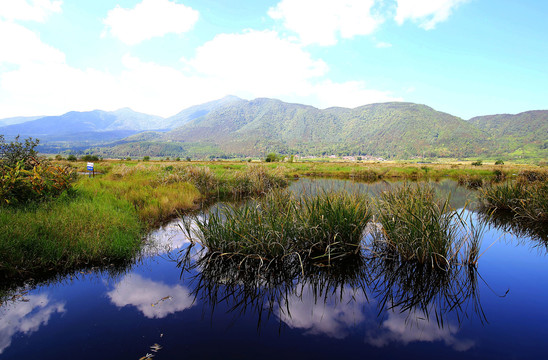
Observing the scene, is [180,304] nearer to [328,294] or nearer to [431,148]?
[328,294]

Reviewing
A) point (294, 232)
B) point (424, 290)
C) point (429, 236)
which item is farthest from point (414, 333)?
point (294, 232)

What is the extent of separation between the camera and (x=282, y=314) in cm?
450

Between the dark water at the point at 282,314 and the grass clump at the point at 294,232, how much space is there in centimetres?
49

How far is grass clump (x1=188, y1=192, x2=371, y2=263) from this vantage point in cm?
615

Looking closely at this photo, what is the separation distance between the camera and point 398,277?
5699 millimetres

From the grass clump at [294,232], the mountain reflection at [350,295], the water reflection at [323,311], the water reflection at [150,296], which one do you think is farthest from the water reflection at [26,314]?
the water reflection at [323,311]

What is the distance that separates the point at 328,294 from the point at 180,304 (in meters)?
2.79

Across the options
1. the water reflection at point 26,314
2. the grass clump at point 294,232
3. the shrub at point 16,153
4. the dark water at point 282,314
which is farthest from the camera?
the shrub at point 16,153

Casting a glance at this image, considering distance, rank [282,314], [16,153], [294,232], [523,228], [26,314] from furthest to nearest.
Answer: [523,228] < [16,153] < [294,232] < [282,314] < [26,314]

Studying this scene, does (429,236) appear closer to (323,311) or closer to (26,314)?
(323,311)

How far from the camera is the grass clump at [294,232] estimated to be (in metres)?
6.15

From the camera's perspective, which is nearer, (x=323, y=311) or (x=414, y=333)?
(x=414, y=333)

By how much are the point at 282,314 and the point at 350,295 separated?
4.81ft

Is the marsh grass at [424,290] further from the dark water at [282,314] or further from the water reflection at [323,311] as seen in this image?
the water reflection at [323,311]
